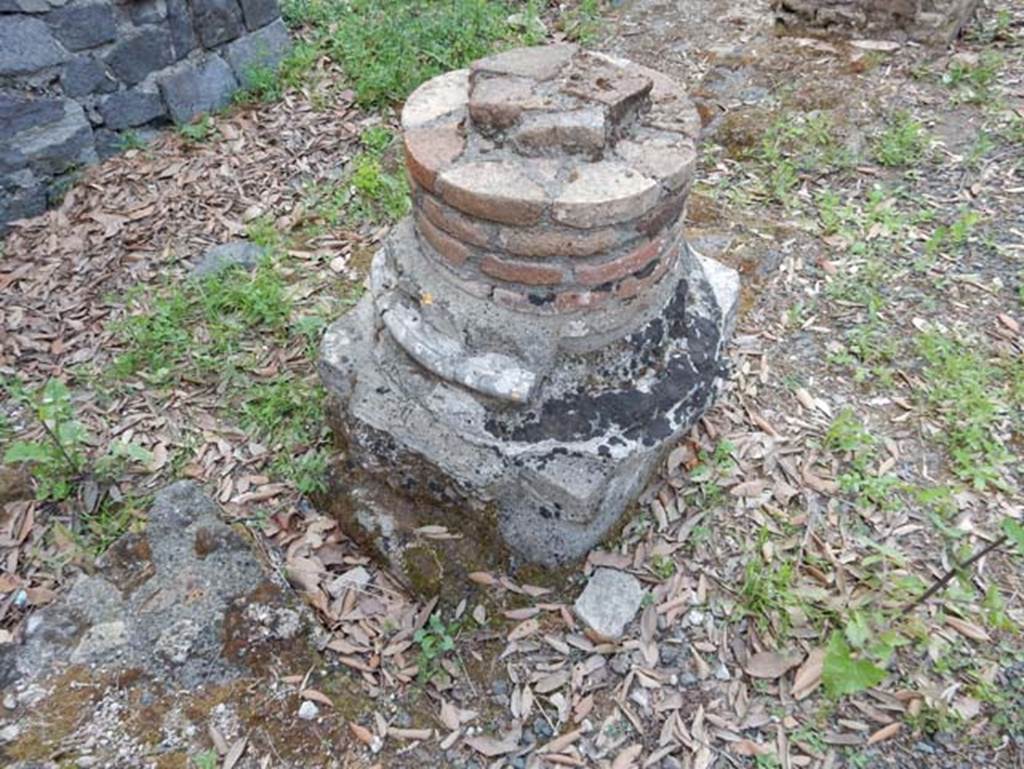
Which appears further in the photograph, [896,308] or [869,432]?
[896,308]

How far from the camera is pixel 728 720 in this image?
2.12 meters

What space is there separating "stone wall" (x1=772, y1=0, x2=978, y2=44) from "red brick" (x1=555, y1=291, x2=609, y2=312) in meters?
3.58

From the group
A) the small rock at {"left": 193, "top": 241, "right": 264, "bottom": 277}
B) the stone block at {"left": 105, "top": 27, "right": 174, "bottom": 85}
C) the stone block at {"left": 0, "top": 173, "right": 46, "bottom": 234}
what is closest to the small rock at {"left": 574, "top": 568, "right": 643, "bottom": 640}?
the small rock at {"left": 193, "top": 241, "right": 264, "bottom": 277}

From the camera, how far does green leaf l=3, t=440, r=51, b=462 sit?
2490 millimetres

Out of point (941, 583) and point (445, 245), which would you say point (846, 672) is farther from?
point (445, 245)

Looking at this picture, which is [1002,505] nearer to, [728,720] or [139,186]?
[728,720]

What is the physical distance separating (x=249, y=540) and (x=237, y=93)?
2.91m

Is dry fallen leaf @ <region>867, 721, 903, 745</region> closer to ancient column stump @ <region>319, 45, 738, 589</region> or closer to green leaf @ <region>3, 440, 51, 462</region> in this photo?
ancient column stump @ <region>319, 45, 738, 589</region>

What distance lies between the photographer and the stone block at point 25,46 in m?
3.50

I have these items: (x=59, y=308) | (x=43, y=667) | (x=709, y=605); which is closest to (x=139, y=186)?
(x=59, y=308)

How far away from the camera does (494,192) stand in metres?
1.96

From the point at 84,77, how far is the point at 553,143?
9.45 ft

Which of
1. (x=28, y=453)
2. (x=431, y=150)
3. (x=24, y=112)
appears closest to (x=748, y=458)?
(x=431, y=150)

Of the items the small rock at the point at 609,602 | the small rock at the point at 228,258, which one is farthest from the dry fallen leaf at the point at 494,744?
the small rock at the point at 228,258
